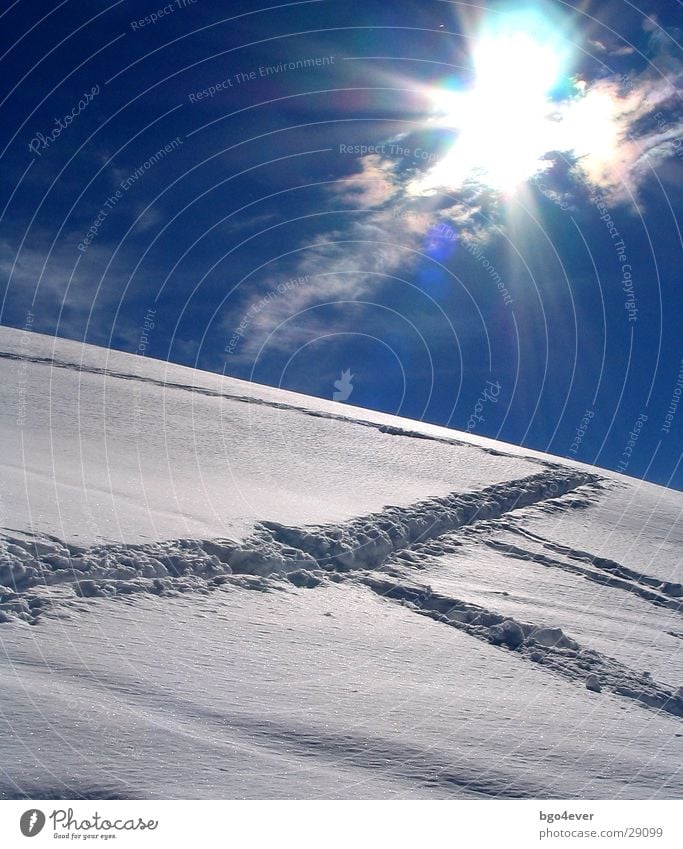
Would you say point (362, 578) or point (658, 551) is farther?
point (658, 551)

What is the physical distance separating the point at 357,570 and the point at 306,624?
1202 millimetres

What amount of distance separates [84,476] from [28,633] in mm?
2599

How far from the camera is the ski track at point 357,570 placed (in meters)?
4.59

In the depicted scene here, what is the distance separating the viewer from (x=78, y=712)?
3422 mm

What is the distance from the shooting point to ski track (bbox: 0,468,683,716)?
4586 millimetres

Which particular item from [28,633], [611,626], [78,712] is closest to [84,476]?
[28,633]

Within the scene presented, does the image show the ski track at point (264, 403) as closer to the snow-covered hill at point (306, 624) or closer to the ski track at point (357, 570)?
the snow-covered hill at point (306, 624)

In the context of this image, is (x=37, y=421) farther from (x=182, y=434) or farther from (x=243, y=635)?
(x=243, y=635)
